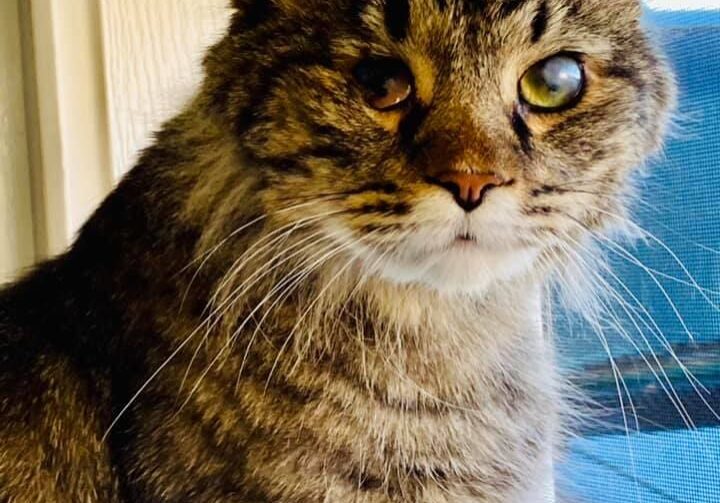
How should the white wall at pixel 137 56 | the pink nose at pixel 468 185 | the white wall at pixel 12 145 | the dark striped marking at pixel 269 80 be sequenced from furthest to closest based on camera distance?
the white wall at pixel 12 145 → the white wall at pixel 137 56 → the dark striped marking at pixel 269 80 → the pink nose at pixel 468 185

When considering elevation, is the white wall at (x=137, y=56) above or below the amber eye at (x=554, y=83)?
above

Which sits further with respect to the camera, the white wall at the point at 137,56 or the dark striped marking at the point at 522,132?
the white wall at the point at 137,56

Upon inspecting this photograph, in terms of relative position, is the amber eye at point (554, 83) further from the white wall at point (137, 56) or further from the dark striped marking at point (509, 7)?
the white wall at point (137, 56)

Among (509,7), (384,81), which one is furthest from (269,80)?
(509,7)

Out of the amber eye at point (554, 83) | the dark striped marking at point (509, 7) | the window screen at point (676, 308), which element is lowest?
the window screen at point (676, 308)

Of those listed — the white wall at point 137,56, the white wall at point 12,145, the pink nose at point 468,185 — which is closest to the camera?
the pink nose at point 468,185

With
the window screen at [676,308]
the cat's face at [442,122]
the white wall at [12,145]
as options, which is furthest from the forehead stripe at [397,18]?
the white wall at [12,145]

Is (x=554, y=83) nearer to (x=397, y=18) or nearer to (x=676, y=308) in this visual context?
(x=397, y=18)

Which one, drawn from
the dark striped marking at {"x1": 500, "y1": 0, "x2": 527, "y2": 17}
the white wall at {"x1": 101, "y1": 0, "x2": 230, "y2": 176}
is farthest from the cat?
the white wall at {"x1": 101, "y1": 0, "x2": 230, "y2": 176}
